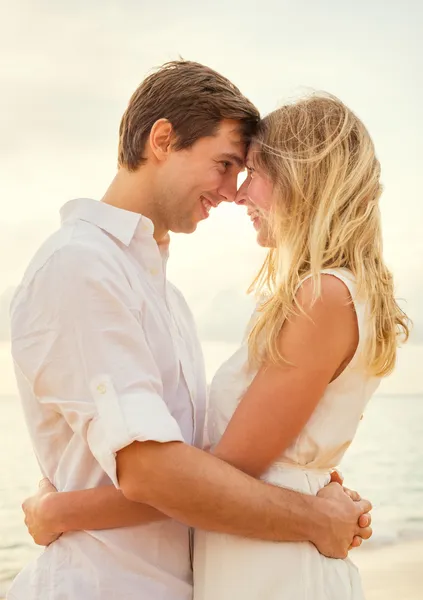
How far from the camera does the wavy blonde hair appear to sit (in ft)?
6.62

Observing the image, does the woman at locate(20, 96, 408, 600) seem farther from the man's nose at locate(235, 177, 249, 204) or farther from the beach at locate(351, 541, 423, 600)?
the beach at locate(351, 541, 423, 600)

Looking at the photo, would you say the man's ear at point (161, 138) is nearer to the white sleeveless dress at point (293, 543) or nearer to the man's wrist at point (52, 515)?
the white sleeveless dress at point (293, 543)

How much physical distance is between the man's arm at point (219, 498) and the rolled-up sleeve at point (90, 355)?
40 mm

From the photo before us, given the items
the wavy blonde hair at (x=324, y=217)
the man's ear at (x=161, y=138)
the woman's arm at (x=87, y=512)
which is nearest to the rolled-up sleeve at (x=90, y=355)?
the woman's arm at (x=87, y=512)

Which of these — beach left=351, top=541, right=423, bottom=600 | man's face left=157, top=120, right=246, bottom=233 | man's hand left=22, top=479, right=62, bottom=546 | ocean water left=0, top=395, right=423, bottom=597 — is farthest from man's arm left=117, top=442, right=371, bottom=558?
ocean water left=0, top=395, right=423, bottom=597

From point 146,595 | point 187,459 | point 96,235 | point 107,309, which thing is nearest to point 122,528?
point 146,595

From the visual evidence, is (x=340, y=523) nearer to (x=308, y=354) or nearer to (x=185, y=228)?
(x=308, y=354)

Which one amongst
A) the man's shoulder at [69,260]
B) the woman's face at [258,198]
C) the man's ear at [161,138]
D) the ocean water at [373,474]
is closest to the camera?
the man's shoulder at [69,260]

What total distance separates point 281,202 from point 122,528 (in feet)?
3.04

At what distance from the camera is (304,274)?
6.73ft

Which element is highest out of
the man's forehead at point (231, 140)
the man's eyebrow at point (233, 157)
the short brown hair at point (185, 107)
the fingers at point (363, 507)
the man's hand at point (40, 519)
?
the short brown hair at point (185, 107)

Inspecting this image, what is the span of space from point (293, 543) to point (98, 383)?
590 millimetres

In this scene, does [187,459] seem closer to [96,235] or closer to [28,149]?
[96,235]

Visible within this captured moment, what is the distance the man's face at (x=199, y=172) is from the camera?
8.03 feet
